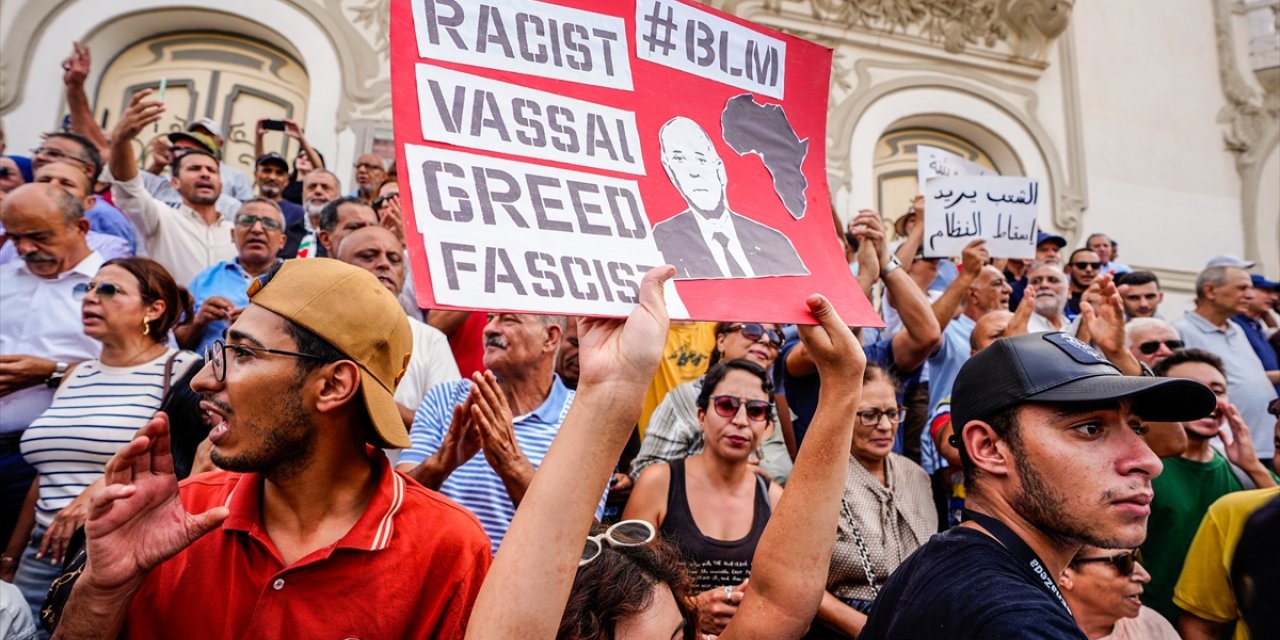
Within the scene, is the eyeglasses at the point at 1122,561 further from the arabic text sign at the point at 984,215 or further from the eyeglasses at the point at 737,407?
the arabic text sign at the point at 984,215

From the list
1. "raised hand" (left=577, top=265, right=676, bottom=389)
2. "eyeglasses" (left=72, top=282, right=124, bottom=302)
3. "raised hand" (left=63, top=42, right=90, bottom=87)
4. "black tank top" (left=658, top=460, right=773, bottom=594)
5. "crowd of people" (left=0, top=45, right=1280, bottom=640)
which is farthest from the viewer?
"raised hand" (left=63, top=42, right=90, bottom=87)

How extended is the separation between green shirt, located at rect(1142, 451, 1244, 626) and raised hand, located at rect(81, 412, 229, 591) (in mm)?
3558

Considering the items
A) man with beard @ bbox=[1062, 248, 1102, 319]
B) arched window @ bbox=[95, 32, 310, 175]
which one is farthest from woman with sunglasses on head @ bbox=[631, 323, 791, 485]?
arched window @ bbox=[95, 32, 310, 175]

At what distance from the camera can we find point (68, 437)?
9.57 feet

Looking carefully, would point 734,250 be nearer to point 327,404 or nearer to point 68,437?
point 327,404

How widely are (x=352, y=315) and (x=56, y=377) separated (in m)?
2.37

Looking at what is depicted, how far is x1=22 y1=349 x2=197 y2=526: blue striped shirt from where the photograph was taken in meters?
2.91

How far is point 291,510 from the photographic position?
5.93 feet

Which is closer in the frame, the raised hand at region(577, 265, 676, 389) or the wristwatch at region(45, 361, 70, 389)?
the raised hand at region(577, 265, 676, 389)

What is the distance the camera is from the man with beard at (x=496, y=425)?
2.48 metres

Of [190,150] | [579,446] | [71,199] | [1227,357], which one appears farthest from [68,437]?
[1227,357]

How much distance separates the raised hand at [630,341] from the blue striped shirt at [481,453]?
1.34 m

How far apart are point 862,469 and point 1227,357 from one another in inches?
152

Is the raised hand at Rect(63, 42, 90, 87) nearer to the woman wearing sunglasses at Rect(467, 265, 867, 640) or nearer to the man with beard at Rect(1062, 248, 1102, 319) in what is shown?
the woman wearing sunglasses at Rect(467, 265, 867, 640)
